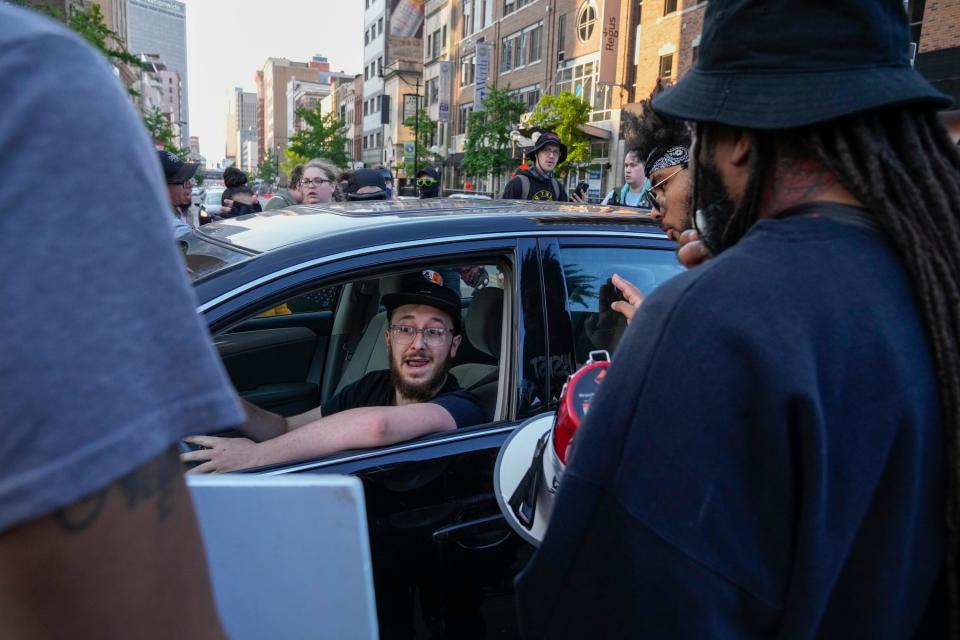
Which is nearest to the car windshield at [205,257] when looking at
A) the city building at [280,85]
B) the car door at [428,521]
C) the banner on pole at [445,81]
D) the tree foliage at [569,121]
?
the car door at [428,521]

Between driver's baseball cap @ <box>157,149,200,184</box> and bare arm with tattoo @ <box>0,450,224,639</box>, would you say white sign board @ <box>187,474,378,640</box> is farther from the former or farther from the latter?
driver's baseball cap @ <box>157,149,200,184</box>

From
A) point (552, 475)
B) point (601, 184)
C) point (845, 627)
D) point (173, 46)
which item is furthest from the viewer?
point (173, 46)

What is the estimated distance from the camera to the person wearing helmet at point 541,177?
6.87 metres

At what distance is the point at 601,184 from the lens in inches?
1154

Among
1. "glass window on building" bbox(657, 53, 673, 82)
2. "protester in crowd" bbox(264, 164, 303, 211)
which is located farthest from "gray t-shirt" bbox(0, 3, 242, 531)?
"glass window on building" bbox(657, 53, 673, 82)

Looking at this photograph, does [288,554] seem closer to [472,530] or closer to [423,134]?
[472,530]

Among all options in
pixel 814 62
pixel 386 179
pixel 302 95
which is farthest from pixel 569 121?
pixel 302 95

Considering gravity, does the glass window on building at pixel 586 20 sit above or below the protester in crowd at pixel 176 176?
above

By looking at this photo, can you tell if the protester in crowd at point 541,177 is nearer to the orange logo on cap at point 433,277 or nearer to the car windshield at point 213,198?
the orange logo on cap at point 433,277

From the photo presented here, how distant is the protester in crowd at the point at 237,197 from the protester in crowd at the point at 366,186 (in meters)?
1.05

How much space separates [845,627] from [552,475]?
51 cm

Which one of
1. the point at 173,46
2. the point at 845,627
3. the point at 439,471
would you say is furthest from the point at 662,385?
the point at 173,46

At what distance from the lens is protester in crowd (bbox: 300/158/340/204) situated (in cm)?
684

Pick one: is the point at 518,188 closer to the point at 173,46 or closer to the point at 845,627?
the point at 845,627
